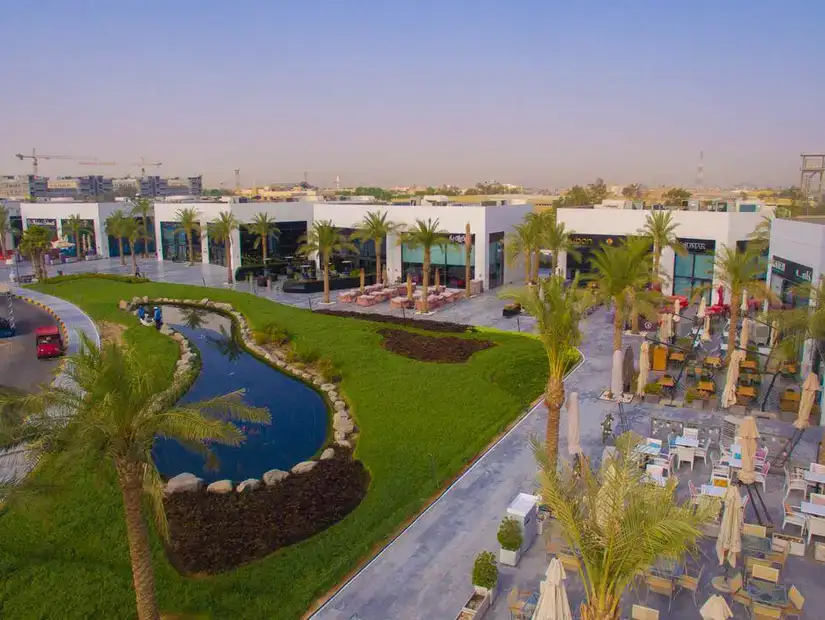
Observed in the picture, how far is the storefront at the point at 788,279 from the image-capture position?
2189 centimetres

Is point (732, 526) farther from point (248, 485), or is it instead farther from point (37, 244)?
point (37, 244)

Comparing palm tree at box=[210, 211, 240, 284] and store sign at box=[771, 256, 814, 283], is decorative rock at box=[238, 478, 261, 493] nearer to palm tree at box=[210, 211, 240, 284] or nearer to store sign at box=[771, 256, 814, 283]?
store sign at box=[771, 256, 814, 283]

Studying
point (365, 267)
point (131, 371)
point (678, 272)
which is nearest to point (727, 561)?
point (131, 371)

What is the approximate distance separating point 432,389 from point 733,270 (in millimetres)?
10547

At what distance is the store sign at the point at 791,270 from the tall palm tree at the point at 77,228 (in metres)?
56.2

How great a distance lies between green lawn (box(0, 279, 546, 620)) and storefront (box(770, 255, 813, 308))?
9086 mm

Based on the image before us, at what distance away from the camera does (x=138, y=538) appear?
950 cm

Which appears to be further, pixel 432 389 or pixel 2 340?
pixel 2 340

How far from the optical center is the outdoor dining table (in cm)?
977

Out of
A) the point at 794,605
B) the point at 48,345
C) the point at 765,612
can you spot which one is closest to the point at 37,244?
the point at 48,345

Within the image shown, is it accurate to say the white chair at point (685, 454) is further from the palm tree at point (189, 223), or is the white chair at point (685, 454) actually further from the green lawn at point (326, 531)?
the palm tree at point (189, 223)

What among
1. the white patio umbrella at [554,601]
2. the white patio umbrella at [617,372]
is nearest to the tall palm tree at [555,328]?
the white patio umbrella at [554,601]

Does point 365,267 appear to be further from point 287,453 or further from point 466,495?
point 466,495

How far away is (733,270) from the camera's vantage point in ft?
69.2
